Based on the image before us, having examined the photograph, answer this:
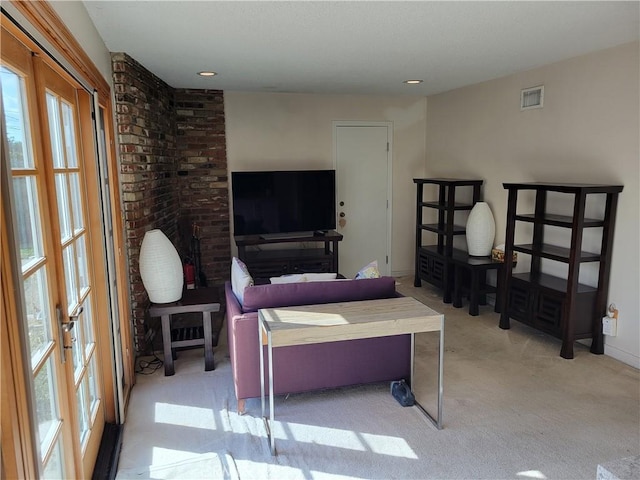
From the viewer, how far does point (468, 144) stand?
16.6ft

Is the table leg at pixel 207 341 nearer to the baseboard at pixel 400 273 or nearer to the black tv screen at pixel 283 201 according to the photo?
the black tv screen at pixel 283 201

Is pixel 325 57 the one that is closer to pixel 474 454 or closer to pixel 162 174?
pixel 162 174

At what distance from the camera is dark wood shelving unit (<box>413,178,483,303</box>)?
4824 mm

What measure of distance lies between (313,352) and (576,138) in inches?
110

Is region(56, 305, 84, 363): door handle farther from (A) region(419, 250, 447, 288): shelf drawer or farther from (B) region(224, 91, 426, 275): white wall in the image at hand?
(A) region(419, 250, 447, 288): shelf drawer

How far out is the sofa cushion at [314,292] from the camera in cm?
268

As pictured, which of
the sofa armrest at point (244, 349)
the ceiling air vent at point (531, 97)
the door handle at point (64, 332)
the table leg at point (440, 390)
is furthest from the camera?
the ceiling air vent at point (531, 97)

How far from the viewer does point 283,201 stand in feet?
17.1

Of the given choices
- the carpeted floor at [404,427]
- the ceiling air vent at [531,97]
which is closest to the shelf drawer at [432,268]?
the carpeted floor at [404,427]

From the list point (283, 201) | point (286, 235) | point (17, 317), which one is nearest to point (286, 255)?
point (286, 235)

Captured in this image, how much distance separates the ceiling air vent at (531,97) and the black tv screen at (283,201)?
213cm

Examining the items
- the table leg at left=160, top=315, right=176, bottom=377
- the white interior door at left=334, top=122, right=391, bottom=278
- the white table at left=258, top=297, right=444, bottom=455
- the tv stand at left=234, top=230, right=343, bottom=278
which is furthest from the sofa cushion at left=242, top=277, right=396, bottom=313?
the white interior door at left=334, top=122, right=391, bottom=278

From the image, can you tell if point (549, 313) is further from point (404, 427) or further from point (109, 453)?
point (109, 453)

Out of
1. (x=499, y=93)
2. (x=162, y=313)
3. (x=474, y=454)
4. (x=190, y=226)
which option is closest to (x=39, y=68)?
(x=162, y=313)
